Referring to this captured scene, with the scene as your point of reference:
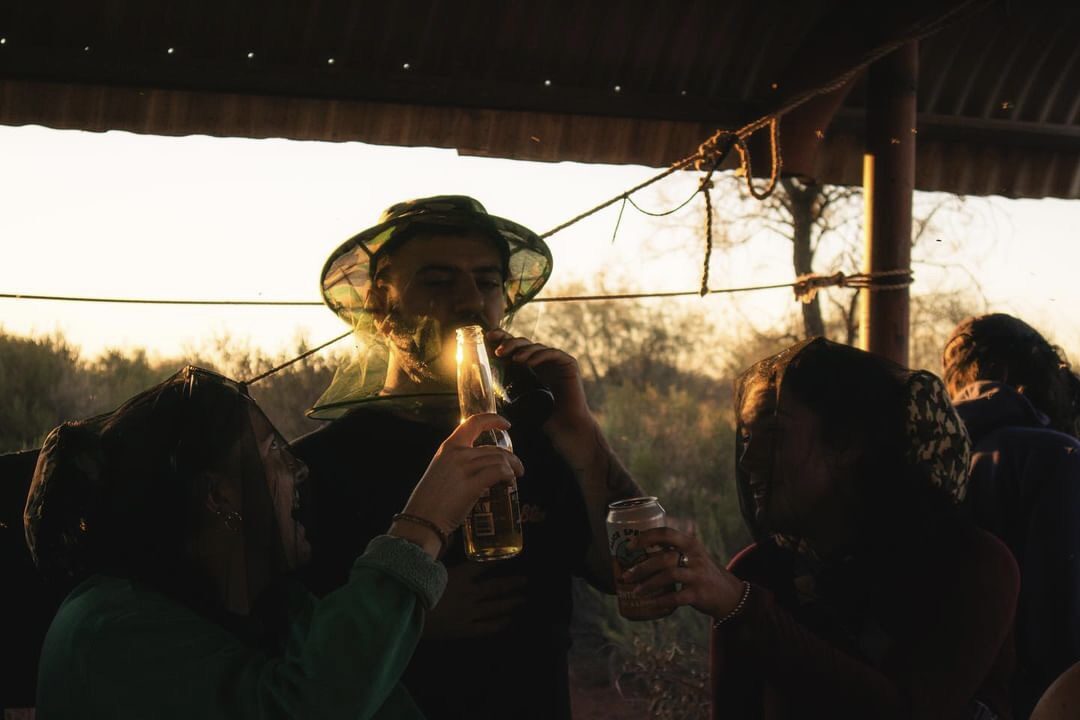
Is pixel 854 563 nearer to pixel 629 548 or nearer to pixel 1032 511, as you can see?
pixel 629 548

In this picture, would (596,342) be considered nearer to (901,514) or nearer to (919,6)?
(919,6)

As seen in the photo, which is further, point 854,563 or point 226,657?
point 854,563

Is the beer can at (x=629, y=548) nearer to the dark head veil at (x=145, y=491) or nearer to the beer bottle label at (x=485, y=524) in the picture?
the beer bottle label at (x=485, y=524)

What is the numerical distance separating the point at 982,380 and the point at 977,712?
1.50 metres

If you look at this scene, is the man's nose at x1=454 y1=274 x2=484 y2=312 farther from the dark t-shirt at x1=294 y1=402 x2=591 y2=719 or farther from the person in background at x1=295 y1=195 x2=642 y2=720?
the dark t-shirt at x1=294 y1=402 x2=591 y2=719

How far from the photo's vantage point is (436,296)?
8.97 ft

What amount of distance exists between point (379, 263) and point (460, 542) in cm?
88

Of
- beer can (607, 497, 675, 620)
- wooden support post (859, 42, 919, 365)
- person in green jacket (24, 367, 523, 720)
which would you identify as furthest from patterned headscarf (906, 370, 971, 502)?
wooden support post (859, 42, 919, 365)

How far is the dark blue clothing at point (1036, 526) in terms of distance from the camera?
2977mm

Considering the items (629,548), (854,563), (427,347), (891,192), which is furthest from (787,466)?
(891,192)

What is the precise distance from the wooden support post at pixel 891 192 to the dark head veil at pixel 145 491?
322 cm

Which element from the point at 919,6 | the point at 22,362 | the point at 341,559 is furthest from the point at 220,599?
the point at 22,362

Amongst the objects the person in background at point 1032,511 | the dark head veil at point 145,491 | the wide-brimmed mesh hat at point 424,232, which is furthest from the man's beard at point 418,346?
the person in background at point 1032,511

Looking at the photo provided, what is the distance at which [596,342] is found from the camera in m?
18.9
